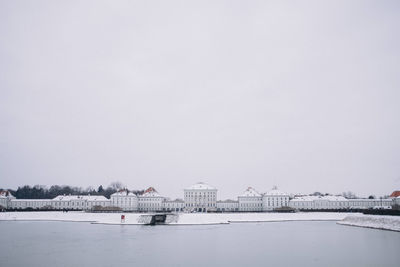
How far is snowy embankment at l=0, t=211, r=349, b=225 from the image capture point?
5412 centimetres

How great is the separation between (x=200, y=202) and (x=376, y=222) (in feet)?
193

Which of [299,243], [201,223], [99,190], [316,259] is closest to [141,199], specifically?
[99,190]

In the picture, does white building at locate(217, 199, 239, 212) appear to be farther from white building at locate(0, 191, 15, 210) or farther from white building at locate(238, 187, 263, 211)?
white building at locate(0, 191, 15, 210)

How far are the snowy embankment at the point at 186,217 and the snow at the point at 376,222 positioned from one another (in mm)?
10768

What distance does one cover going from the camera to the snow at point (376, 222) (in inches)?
1583

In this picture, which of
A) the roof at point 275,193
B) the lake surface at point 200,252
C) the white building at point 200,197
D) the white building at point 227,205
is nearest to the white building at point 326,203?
the roof at point 275,193

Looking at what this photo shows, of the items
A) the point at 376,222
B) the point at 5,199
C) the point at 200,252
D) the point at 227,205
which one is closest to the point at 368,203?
the point at 227,205

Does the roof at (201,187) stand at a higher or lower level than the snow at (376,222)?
higher

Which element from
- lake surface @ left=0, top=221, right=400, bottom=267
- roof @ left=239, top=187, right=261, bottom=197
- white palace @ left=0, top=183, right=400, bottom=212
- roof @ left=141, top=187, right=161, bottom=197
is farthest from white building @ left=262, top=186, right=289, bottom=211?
lake surface @ left=0, top=221, right=400, bottom=267

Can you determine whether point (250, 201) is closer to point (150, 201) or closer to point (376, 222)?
point (150, 201)

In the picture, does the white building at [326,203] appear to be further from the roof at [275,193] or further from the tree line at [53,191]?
the tree line at [53,191]

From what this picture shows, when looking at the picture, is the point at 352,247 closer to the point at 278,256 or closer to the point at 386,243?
the point at 386,243

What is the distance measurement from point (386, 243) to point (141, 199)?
8504cm

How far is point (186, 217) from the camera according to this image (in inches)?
2156
